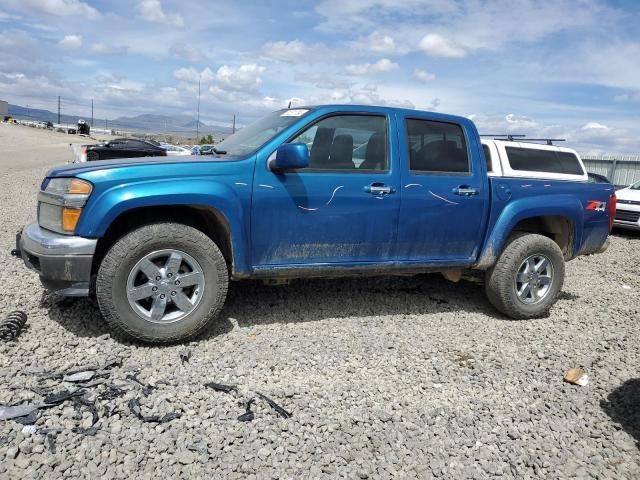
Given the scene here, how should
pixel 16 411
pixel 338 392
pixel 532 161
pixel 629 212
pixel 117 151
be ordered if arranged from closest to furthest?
pixel 16 411 → pixel 338 392 → pixel 532 161 → pixel 629 212 → pixel 117 151

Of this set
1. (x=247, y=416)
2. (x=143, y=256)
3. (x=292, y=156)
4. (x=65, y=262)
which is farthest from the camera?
(x=292, y=156)

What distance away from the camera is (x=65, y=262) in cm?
375

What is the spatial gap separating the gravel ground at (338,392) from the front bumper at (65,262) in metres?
0.46

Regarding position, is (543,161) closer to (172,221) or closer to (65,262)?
(172,221)

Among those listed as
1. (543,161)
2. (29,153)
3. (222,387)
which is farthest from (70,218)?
(29,153)

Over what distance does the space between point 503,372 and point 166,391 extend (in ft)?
8.08

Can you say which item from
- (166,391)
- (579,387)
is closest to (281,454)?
(166,391)

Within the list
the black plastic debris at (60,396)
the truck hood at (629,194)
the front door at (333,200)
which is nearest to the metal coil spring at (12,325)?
the black plastic debris at (60,396)

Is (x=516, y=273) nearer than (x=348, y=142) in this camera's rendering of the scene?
No

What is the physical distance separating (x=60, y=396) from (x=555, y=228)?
4836 mm

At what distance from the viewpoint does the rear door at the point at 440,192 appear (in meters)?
4.65

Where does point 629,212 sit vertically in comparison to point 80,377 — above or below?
above

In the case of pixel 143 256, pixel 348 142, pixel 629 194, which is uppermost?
pixel 348 142

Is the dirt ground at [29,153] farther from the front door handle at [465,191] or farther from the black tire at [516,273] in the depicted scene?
the black tire at [516,273]
